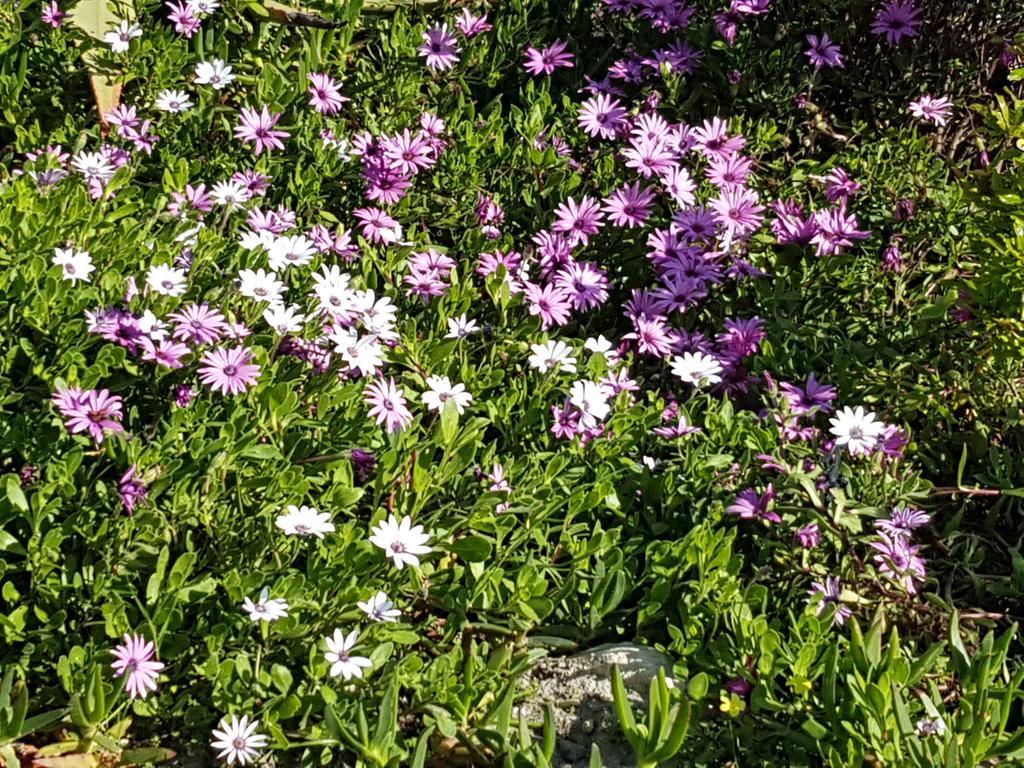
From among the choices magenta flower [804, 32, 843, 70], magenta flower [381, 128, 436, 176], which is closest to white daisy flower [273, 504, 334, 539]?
magenta flower [381, 128, 436, 176]

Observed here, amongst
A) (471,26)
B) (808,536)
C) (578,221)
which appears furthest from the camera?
(471,26)

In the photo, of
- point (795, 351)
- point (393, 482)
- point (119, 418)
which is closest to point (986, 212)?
point (795, 351)

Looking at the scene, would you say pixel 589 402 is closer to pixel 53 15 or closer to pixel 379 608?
pixel 379 608

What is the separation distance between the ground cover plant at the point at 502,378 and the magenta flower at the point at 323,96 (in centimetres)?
3

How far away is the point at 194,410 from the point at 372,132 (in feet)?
4.73

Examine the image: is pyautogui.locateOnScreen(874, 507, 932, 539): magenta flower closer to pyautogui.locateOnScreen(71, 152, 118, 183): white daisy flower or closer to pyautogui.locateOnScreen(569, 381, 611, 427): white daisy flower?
pyautogui.locateOnScreen(569, 381, 611, 427): white daisy flower

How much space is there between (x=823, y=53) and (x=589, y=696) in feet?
8.30

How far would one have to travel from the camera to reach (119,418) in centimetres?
278

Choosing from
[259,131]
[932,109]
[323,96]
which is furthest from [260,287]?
[932,109]

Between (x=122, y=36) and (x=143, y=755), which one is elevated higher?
(x=122, y=36)

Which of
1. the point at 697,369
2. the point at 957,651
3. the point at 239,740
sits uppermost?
the point at 697,369

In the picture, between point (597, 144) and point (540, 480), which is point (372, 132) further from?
point (540, 480)

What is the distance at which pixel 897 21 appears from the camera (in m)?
4.15

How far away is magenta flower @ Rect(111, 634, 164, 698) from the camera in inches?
93.4
